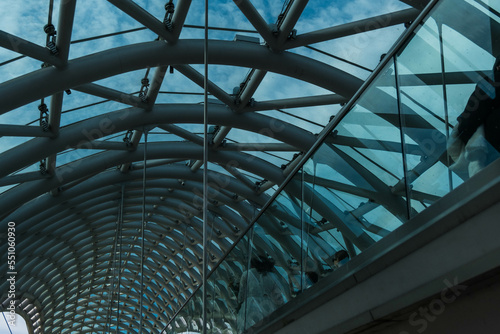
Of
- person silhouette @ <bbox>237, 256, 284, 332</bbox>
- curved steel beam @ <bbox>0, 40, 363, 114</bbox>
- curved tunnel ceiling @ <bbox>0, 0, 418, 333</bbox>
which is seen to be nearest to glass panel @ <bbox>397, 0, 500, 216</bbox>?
curved tunnel ceiling @ <bbox>0, 0, 418, 333</bbox>

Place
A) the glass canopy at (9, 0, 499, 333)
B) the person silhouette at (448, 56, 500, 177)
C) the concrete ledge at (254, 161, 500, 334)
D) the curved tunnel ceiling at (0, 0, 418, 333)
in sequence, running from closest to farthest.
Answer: the concrete ledge at (254, 161, 500, 334), the person silhouette at (448, 56, 500, 177), the glass canopy at (9, 0, 499, 333), the curved tunnel ceiling at (0, 0, 418, 333)

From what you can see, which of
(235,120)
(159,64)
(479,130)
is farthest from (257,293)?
(235,120)

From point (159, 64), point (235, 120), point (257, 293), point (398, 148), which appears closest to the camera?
point (398, 148)

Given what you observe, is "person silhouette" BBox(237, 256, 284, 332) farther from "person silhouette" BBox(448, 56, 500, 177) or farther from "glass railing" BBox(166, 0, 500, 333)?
"person silhouette" BBox(448, 56, 500, 177)

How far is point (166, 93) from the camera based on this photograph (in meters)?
18.1

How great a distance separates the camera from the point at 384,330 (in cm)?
404

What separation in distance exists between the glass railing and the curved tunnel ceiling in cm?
30

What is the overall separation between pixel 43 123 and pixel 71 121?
5.82 feet

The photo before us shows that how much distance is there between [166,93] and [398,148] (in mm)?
14866

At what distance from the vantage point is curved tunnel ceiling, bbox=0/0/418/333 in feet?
41.1

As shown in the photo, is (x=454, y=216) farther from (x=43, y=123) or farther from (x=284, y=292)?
(x=43, y=123)

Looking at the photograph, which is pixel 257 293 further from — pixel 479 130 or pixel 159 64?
pixel 159 64

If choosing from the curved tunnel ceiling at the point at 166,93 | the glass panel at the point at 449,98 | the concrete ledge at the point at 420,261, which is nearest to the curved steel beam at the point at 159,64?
the curved tunnel ceiling at the point at 166,93

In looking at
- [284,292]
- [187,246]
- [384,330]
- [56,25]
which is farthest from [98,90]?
[187,246]
